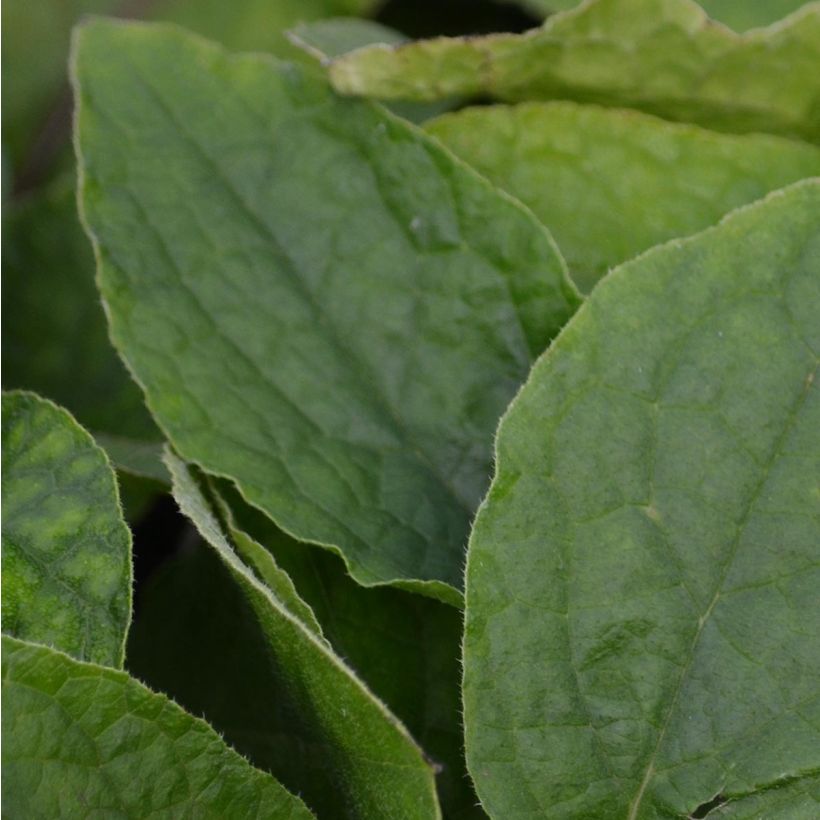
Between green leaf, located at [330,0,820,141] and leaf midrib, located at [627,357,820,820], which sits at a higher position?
green leaf, located at [330,0,820,141]

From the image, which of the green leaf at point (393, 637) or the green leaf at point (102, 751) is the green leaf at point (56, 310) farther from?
the green leaf at point (102, 751)

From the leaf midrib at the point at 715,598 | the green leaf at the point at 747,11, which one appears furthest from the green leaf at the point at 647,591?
the green leaf at the point at 747,11

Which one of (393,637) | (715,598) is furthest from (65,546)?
(715,598)

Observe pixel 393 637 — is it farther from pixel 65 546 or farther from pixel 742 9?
pixel 742 9

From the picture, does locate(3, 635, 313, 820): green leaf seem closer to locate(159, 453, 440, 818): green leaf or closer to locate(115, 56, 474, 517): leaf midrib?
locate(159, 453, 440, 818): green leaf

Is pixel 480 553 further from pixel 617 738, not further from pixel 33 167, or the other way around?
pixel 33 167

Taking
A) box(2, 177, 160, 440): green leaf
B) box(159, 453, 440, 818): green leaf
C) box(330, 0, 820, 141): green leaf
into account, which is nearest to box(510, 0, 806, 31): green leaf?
box(330, 0, 820, 141): green leaf

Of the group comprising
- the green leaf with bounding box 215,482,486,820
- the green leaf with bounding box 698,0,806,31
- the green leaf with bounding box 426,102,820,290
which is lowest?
the green leaf with bounding box 215,482,486,820
